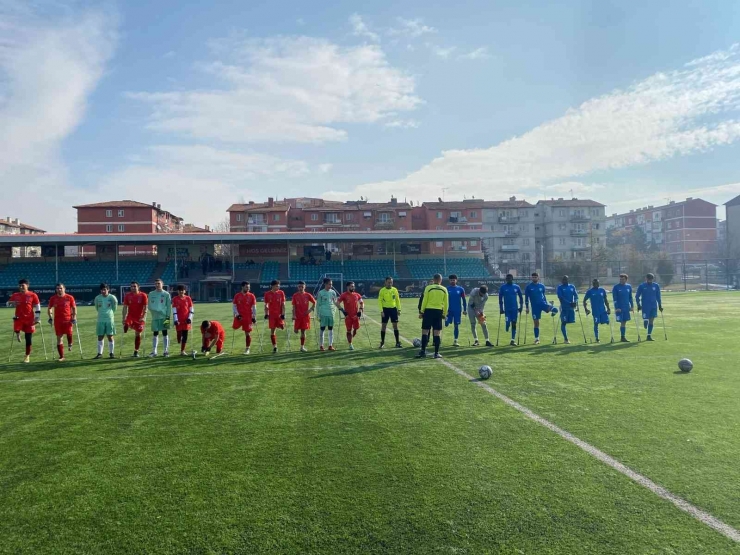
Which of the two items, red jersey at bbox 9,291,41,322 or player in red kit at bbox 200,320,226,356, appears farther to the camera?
player in red kit at bbox 200,320,226,356

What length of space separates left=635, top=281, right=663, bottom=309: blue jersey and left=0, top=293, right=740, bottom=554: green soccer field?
567 cm

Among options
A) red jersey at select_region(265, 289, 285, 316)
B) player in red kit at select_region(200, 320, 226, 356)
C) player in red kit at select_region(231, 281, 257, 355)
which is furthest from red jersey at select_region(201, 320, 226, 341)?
red jersey at select_region(265, 289, 285, 316)

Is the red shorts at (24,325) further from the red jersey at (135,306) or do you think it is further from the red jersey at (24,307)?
the red jersey at (135,306)

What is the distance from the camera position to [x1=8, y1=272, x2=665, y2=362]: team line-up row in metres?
12.7

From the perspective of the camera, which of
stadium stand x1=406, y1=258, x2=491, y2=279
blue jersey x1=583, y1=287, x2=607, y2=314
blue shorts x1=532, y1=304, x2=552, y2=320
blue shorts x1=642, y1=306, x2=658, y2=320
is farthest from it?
stadium stand x1=406, y1=258, x2=491, y2=279

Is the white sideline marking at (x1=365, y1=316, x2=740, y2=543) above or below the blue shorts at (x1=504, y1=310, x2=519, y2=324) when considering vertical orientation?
below

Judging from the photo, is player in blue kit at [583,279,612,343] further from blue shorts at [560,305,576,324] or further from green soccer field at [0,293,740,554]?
green soccer field at [0,293,740,554]

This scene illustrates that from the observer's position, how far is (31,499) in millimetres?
4598

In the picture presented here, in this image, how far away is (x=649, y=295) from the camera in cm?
1556

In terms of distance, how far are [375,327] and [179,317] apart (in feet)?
30.5

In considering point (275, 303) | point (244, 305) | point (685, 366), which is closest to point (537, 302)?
point (685, 366)

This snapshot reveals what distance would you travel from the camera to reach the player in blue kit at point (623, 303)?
49.9 feet

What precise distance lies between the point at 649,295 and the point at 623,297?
861 mm

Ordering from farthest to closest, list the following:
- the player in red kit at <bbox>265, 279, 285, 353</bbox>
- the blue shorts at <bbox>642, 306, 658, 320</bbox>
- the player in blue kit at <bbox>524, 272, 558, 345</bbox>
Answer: the blue shorts at <bbox>642, 306, 658, 320</bbox> < the player in blue kit at <bbox>524, 272, 558, 345</bbox> < the player in red kit at <bbox>265, 279, 285, 353</bbox>
